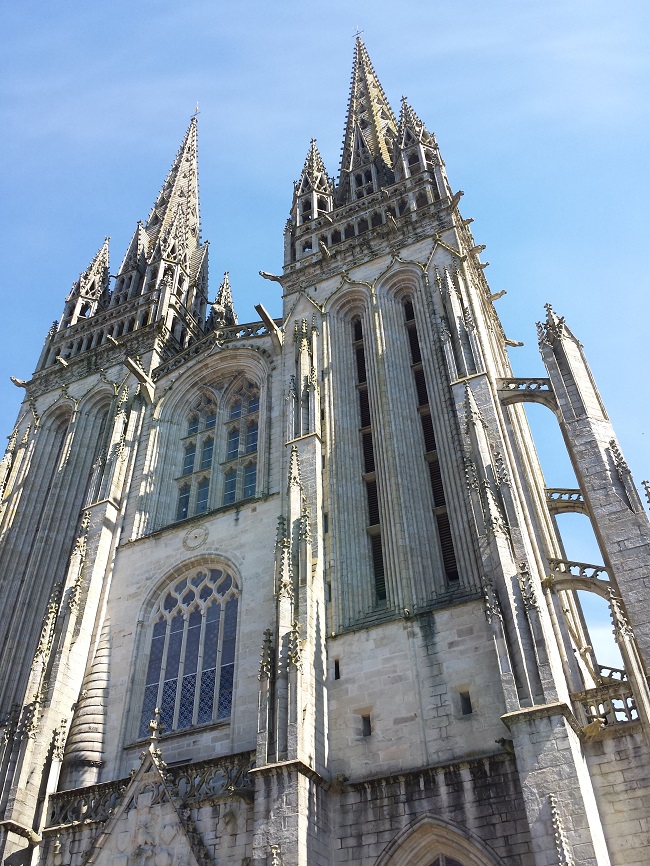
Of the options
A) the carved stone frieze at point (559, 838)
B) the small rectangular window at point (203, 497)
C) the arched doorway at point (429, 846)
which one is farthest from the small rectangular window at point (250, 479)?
the carved stone frieze at point (559, 838)

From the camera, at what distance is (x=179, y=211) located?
40375mm

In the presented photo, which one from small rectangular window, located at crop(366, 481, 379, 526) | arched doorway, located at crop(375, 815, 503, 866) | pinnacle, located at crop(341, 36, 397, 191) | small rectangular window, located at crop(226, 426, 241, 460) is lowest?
arched doorway, located at crop(375, 815, 503, 866)

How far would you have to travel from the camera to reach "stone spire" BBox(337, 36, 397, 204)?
104ft

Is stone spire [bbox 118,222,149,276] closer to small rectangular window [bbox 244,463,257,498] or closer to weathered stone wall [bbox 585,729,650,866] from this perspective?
small rectangular window [bbox 244,463,257,498]

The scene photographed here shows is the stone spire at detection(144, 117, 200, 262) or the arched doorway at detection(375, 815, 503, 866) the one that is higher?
the stone spire at detection(144, 117, 200, 262)

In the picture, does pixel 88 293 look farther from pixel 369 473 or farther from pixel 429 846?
pixel 429 846

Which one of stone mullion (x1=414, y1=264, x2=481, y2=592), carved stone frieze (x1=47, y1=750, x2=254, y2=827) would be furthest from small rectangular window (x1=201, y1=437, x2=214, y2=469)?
carved stone frieze (x1=47, y1=750, x2=254, y2=827)

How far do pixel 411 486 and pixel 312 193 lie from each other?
16382 millimetres

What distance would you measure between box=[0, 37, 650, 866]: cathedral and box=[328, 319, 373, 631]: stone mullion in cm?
8

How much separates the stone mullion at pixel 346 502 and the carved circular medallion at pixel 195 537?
3.69 m

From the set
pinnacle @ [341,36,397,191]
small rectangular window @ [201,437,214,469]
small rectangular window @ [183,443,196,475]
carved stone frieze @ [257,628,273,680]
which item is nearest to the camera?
carved stone frieze @ [257,628,273,680]

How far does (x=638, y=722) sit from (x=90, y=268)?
30.3m

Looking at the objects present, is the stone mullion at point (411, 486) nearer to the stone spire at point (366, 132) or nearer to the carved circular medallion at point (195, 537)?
the carved circular medallion at point (195, 537)

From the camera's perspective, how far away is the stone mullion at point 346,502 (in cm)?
1770
